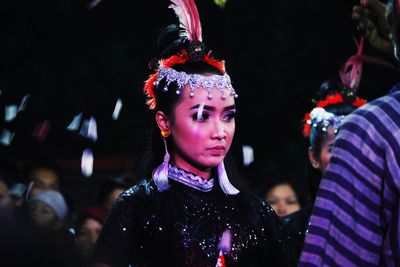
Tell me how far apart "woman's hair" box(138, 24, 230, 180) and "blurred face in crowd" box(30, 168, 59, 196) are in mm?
2428

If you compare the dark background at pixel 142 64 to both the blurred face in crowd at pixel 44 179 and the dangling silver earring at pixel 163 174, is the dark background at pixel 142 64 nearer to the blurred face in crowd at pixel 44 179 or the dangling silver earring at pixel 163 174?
the blurred face in crowd at pixel 44 179

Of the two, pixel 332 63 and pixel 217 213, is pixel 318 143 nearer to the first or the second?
pixel 217 213

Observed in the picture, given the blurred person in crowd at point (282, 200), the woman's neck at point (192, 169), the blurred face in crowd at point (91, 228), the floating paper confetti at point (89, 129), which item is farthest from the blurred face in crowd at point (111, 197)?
the woman's neck at point (192, 169)

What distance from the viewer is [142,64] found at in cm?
877

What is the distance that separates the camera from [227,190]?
375 cm

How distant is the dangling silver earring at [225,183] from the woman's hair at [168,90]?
26 cm

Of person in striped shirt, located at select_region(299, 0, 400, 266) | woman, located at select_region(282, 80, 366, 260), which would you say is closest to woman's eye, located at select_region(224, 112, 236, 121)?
woman, located at select_region(282, 80, 366, 260)

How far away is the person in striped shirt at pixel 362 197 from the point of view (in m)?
1.94

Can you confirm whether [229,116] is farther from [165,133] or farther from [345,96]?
[345,96]

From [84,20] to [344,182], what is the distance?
6908mm

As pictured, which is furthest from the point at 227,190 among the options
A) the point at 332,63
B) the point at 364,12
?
the point at 332,63

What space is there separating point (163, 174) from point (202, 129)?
11.3 inches

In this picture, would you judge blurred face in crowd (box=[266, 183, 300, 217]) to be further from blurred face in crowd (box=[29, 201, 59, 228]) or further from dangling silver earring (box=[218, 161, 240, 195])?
blurred face in crowd (box=[29, 201, 59, 228])

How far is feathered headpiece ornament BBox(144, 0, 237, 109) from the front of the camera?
3.74 metres
